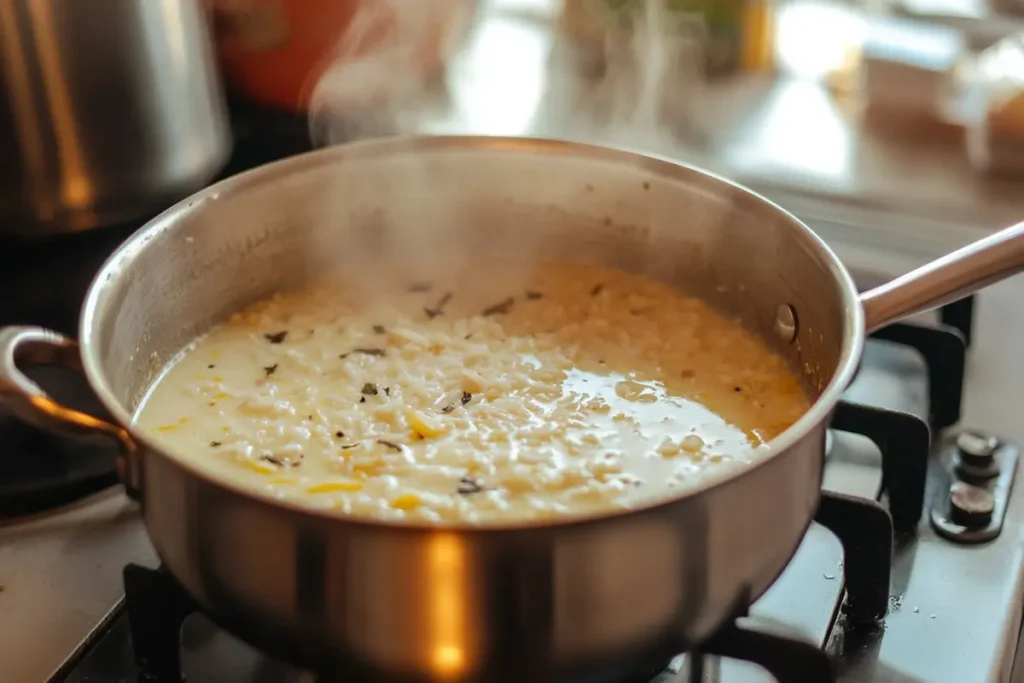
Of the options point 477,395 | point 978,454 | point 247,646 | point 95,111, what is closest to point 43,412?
point 247,646

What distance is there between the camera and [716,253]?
99cm

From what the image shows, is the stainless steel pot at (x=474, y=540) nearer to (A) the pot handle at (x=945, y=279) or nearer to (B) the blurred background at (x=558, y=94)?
(A) the pot handle at (x=945, y=279)

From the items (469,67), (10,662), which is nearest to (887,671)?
(10,662)

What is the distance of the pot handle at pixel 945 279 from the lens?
693 mm

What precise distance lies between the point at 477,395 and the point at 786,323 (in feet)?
0.92

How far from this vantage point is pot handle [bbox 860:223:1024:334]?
693 mm

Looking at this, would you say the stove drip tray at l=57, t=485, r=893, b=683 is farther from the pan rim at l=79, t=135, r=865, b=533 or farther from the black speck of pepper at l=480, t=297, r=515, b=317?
the black speck of pepper at l=480, t=297, r=515, b=317

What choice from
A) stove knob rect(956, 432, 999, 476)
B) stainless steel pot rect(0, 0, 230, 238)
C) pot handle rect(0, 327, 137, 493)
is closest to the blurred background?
stainless steel pot rect(0, 0, 230, 238)

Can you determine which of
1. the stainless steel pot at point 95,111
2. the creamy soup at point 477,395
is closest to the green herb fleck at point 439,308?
the creamy soup at point 477,395

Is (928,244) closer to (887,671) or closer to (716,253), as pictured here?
(716,253)

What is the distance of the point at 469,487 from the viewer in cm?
76

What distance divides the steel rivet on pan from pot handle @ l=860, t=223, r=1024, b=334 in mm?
218

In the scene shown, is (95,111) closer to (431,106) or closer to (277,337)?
(277,337)

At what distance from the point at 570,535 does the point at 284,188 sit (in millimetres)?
559
